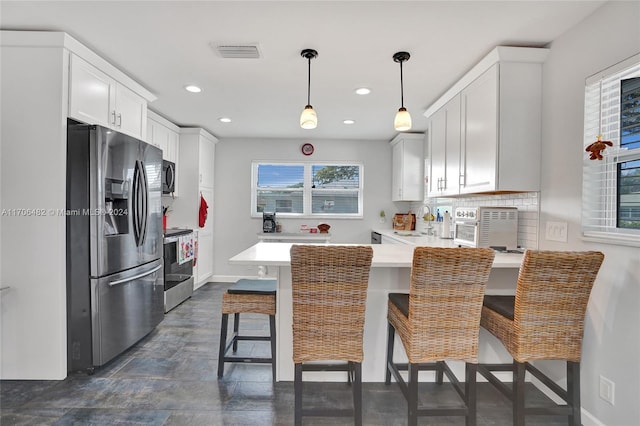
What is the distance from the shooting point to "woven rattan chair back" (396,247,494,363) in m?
1.57

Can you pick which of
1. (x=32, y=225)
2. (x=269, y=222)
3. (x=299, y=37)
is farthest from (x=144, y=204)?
(x=269, y=222)

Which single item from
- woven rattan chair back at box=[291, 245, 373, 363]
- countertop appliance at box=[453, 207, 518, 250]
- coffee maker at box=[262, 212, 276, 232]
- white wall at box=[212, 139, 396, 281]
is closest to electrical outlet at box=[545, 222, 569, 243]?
countertop appliance at box=[453, 207, 518, 250]

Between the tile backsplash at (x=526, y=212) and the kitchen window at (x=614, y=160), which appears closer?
the kitchen window at (x=614, y=160)

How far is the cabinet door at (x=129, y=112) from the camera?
2787 millimetres

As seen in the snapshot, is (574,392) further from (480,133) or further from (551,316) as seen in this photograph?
(480,133)

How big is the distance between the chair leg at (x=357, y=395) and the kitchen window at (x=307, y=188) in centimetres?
380

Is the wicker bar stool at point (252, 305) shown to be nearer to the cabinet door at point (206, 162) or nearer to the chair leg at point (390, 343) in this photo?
the chair leg at point (390, 343)

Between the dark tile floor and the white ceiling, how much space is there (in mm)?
2373

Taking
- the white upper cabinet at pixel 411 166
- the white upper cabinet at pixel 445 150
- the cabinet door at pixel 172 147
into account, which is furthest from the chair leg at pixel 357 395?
the cabinet door at pixel 172 147

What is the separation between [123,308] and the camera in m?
2.57

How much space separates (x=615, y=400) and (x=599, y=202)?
104 cm

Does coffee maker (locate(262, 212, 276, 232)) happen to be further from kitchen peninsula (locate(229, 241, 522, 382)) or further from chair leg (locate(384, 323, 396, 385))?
chair leg (locate(384, 323, 396, 385))

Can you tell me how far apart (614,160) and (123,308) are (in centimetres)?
341

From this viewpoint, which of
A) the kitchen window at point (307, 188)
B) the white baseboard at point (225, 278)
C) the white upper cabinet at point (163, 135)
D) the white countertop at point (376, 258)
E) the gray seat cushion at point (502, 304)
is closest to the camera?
the gray seat cushion at point (502, 304)
